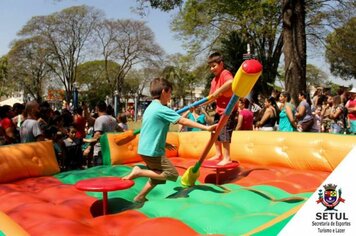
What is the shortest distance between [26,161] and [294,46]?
7375 millimetres

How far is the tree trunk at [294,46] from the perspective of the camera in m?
9.84

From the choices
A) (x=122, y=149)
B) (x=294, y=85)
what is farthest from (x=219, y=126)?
(x=294, y=85)

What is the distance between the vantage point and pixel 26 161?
16.7 ft

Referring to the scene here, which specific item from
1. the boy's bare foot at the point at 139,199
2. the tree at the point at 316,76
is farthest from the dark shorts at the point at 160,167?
the tree at the point at 316,76

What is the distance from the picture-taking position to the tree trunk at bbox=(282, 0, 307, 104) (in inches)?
388

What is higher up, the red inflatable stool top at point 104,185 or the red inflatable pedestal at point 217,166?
the red inflatable stool top at point 104,185

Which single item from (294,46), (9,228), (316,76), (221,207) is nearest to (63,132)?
(221,207)

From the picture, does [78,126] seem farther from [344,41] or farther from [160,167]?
[344,41]

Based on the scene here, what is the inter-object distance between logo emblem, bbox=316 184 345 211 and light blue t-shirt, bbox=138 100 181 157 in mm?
1700

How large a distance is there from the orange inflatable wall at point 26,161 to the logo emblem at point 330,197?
386cm

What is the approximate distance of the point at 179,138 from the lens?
6.99m

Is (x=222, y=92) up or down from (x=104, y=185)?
up

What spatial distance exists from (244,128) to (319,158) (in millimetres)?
1817

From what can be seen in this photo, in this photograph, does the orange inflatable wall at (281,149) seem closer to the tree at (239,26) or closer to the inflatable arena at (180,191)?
the inflatable arena at (180,191)
